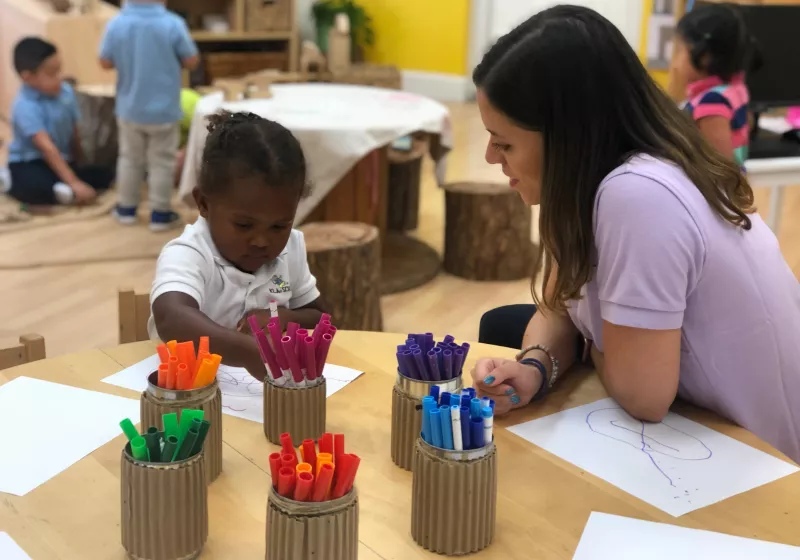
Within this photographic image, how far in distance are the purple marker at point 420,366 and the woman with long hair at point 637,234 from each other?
164 millimetres

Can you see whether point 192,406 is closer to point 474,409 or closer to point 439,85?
point 474,409

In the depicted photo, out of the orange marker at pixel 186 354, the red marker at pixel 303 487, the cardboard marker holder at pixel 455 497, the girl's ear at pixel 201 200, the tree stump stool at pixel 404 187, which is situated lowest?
the tree stump stool at pixel 404 187

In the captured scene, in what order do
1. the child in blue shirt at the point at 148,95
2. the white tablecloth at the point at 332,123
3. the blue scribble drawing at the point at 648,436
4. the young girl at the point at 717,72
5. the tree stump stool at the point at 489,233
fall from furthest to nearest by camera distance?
the child in blue shirt at the point at 148,95, the tree stump stool at the point at 489,233, the white tablecloth at the point at 332,123, the young girl at the point at 717,72, the blue scribble drawing at the point at 648,436

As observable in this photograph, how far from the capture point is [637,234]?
110 cm

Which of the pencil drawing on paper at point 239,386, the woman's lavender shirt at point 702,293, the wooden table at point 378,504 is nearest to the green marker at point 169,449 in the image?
the wooden table at point 378,504

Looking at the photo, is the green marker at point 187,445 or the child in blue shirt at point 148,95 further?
the child in blue shirt at point 148,95

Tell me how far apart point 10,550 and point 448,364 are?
1.55 feet

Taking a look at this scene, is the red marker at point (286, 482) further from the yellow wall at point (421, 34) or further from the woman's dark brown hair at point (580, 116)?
the yellow wall at point (421, 34)

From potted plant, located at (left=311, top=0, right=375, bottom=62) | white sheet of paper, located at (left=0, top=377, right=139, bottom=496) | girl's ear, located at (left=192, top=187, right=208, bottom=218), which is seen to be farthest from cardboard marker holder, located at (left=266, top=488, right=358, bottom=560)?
potted plant, located at (left=311, top=0, right=375, bottom=62)

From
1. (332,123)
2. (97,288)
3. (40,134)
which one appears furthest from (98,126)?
(332,123)

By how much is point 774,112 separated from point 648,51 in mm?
2022

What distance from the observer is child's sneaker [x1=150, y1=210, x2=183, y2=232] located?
12.7 feet

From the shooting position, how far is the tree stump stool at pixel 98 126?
448 centimetres

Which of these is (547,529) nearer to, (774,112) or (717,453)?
(717,453)
